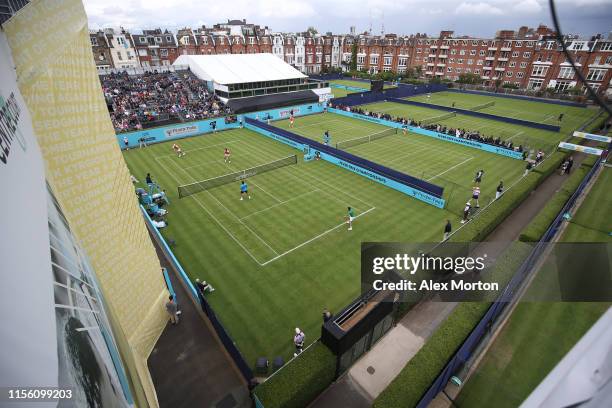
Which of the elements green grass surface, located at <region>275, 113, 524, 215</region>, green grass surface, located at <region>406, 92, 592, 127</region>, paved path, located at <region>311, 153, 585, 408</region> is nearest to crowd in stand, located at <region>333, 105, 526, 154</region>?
green grass surface, located at <region>275, 113, 524, 215</region>

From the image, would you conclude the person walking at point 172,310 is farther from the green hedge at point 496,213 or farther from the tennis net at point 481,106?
the tennis net at point 481,106

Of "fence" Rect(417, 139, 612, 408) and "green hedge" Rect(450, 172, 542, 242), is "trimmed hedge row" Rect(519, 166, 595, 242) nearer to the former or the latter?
"fence" Rect(417, 139, 612, 408)

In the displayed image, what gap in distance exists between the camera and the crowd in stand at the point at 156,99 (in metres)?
37.9

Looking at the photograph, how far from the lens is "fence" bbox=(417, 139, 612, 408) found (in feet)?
33.8

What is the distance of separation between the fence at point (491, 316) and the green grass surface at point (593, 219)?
1081 millimetres

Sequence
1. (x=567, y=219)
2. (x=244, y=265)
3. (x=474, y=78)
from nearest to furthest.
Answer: (x=244, y=265)
(x=567, y=219)
(x=474, y=78)

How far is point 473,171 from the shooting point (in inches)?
1129

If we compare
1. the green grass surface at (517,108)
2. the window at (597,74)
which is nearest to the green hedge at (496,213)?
the green grass surface at (517,108)

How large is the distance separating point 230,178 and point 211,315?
15.5 metres

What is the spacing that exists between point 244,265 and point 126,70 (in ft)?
180

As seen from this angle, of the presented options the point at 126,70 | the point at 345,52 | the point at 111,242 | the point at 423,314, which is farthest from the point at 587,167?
the point at 345,52

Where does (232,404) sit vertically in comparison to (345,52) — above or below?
below

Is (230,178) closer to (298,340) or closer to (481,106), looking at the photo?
(298,340)

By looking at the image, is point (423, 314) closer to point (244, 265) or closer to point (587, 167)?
point (244, 265)
